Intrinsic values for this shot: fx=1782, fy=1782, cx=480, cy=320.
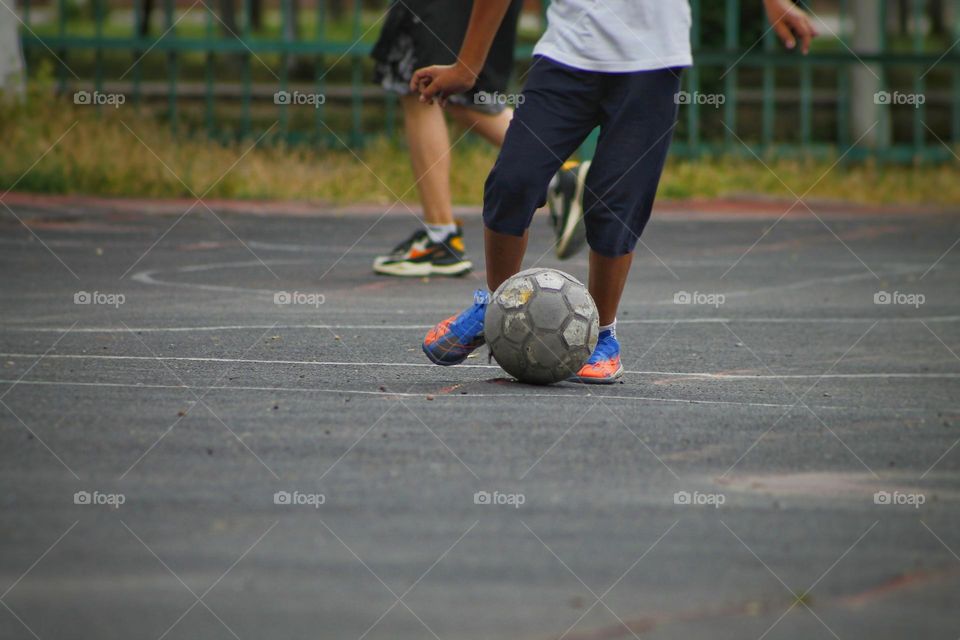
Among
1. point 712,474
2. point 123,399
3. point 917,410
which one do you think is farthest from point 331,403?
point 917,410

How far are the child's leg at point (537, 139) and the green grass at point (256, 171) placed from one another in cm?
864

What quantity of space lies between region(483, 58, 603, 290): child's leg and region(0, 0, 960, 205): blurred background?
758 cm

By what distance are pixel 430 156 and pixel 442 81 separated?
337 centimetres

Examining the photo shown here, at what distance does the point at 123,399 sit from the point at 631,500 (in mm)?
2137

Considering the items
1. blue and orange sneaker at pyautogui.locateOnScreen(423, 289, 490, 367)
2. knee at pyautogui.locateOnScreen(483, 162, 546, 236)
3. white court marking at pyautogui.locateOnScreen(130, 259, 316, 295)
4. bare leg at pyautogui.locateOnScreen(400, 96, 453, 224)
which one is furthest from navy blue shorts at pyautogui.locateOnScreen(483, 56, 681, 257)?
white court marking at pyautogui.locateOnScreen(130, 259, 316, 295)

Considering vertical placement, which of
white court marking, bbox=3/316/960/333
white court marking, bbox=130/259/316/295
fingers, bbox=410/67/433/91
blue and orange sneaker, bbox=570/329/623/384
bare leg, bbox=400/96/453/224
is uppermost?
fingers, bbox=410/67/433/91

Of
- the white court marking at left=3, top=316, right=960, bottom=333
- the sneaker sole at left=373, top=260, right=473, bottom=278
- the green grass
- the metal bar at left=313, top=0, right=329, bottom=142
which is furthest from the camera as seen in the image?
the metal bar at left=313, top=0, right=329, bottom=142

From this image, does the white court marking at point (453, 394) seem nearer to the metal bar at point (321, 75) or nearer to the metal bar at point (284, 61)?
the metal bar at point (321, 75)

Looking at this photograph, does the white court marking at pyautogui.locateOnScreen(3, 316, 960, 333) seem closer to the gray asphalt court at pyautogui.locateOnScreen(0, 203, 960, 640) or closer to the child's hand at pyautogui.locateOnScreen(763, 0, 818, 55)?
the gray asphalt court at pyautogui.locateOnScreen(0, 203, 960, 640)

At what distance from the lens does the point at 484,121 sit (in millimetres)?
10008

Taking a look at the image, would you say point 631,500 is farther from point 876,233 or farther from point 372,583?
point 876,233

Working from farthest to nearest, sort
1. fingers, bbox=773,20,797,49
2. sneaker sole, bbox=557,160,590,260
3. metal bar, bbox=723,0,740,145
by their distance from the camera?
metal bar, bbox=723,0,740,145, sneaker sole, bbox=557,160,590,260, fingers, bbox=773,20,797,49

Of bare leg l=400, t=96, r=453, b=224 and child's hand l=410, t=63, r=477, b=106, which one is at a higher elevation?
child's hand l=410, t=63, r=477, b=106

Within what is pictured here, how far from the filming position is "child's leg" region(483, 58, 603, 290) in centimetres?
631
